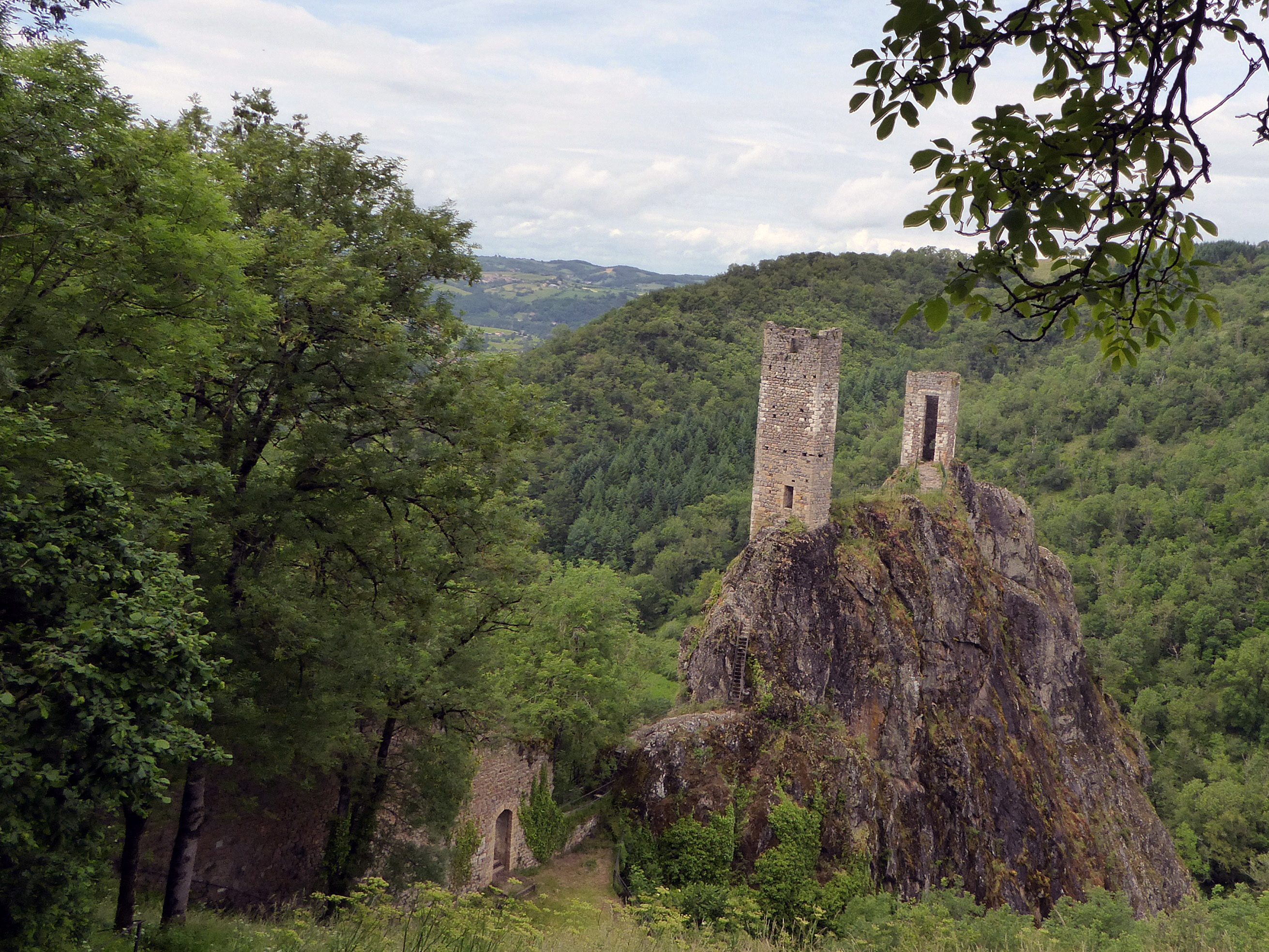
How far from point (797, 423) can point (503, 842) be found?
10644 mm

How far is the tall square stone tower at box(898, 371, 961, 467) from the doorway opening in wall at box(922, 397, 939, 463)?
15 millimetres

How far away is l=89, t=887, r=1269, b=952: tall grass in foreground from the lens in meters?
6.49

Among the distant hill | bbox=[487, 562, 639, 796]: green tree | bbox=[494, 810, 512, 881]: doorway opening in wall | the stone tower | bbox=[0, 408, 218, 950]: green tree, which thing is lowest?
bbox=[494, 810, 512, 881]: doorway opening in wall

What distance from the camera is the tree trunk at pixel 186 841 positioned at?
29.7 ft

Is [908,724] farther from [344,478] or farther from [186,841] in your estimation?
[186,841]

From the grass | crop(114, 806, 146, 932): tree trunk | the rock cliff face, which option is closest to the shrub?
the grass

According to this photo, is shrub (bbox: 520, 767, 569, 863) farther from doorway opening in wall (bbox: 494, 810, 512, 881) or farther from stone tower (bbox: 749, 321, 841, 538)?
stone tower (bbox: 749, 321, 841, 538)

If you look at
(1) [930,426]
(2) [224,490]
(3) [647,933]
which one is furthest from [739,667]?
(1) [930,426]

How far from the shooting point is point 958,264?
371cm

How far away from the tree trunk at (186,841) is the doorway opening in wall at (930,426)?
23866mm

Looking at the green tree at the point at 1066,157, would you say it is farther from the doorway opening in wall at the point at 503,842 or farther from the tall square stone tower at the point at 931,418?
the tall square stone tower at the point at 931,418

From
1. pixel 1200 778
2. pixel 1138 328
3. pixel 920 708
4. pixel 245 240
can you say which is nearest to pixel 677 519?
pixel 1200 778

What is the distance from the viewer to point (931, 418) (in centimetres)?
2853

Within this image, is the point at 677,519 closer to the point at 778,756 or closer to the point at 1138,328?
the point at 778,756
